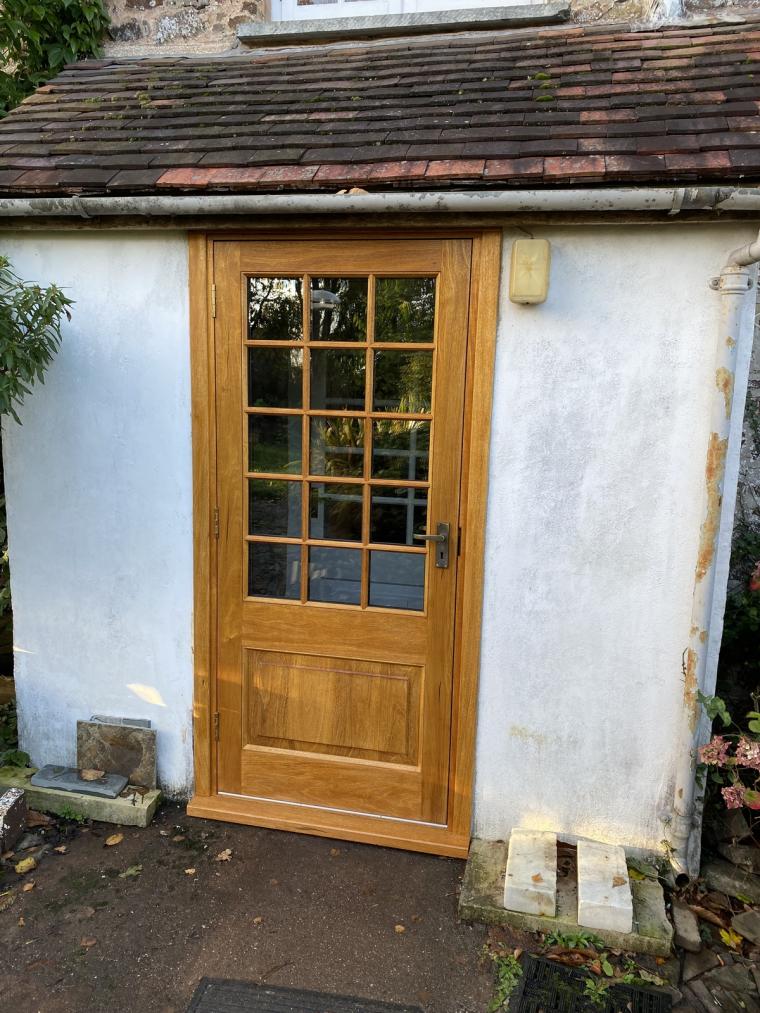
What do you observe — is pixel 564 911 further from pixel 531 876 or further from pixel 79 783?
pixel 79 783

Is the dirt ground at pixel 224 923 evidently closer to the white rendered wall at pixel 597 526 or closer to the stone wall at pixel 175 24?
the white rendered wall at pixel 597 526

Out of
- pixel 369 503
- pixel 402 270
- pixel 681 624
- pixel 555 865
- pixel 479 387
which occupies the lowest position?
pixel 555 865

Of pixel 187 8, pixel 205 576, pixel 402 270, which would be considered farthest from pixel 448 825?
pixel 187 8

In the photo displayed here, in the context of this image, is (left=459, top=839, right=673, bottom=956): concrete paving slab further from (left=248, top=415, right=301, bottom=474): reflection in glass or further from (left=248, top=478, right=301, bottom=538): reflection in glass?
(left=248, top=415, right=301, bottom=474): reflection in glass

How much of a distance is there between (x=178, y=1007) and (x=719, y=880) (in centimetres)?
243

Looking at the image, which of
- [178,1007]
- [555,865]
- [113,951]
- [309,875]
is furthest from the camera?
[309,875]

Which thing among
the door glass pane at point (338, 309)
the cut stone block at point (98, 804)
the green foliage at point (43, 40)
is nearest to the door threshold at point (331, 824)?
the cut stone block at point (98, 804)

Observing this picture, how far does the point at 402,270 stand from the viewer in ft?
10.8

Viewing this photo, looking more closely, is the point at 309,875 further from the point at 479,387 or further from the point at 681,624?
the point at 479,387

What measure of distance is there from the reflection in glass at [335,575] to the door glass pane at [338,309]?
1065mm

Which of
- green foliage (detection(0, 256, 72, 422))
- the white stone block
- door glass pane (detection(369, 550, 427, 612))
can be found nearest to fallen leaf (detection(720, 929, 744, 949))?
the white stone block

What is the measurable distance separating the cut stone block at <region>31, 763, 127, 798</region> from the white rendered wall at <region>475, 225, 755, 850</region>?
1.95 metres

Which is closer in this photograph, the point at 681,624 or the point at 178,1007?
the point at 178,1007

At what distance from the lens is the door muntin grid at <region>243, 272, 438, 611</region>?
3.38m
